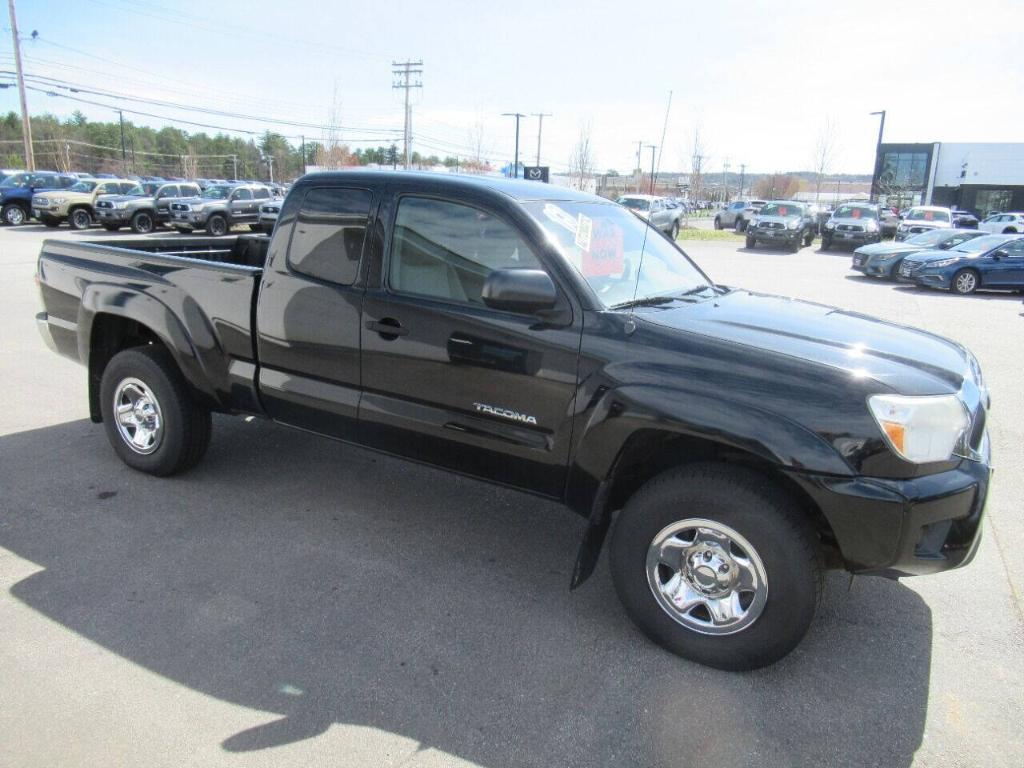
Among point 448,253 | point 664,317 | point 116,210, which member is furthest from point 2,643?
point 116,210

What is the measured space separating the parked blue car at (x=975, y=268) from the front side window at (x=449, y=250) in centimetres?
1604

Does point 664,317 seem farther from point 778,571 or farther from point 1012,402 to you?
point 1012,402

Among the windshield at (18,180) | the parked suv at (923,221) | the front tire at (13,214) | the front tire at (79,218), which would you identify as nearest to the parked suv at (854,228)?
the parked suv at (923,221)

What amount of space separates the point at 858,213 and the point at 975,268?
12123 millimetres

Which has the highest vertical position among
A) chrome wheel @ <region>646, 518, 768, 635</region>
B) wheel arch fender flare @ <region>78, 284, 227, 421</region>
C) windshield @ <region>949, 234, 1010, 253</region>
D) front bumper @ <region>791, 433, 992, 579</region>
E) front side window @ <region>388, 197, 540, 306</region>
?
front side window @ <region>388, 197, 540, 306</region>

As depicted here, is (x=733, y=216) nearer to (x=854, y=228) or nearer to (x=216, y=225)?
(x=854, y=228)

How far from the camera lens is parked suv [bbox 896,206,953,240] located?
27.6 m

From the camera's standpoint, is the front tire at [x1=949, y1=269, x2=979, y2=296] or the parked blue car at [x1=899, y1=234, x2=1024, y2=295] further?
the front tire at [x1=949, y1=269, x2=979, y2=296]

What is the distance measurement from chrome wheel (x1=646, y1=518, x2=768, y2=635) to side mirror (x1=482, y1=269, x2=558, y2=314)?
3.48 feet

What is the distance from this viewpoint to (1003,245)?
1611 cm

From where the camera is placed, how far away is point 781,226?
1015 inches

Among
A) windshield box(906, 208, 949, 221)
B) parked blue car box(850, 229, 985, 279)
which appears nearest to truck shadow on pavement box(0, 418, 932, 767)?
parked blue car box(850, 229, 985, 279)

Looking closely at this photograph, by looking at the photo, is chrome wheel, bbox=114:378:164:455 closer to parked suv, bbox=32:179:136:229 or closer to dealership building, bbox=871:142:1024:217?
parked suv, bbox=32:179:136:229

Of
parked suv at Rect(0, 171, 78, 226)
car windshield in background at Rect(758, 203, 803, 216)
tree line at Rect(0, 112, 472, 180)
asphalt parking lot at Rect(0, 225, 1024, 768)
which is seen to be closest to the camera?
asphalt parking lot at Rect(0, 225, 1024, 768)
